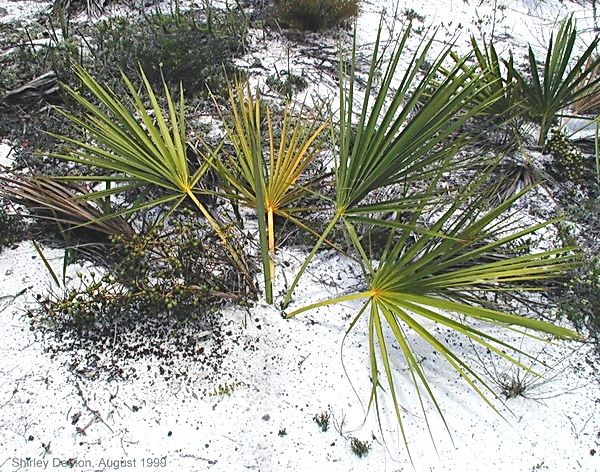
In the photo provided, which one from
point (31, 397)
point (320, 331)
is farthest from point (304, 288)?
point (31, 397)

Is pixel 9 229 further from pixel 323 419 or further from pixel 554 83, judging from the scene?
pixel 554 83

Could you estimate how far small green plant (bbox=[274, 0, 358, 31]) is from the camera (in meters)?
5.00

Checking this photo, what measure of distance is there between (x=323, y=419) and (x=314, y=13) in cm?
386

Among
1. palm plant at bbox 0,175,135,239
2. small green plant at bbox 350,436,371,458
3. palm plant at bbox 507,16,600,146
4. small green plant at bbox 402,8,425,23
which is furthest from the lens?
small green plant at bbox 402,8,425,23

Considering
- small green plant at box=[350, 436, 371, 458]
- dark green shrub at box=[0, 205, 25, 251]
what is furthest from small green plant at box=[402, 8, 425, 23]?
small green plant at box=[350, 436, 371, 458]

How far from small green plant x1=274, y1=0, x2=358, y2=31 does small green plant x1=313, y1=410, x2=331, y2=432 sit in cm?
380

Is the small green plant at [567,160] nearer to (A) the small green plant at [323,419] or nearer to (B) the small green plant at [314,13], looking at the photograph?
(B) the small green plant at [314,13]

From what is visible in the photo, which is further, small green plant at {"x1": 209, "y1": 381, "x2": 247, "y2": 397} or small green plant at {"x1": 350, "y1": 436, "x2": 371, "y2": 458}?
small green plant at {"x1": 209, "y1": 381, "x2": 247, "y2": 397}

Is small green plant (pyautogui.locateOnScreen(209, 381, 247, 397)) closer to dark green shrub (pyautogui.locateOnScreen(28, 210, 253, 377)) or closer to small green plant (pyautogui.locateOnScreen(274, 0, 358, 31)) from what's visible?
dark green shrub (pyautogui.locateOnScreen(28, 210, 253, 377))

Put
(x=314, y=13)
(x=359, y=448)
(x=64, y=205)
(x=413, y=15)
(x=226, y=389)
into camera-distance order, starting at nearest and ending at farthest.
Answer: (x=359, y=448), (x=226, y=389), (x=64, y=205), (x=314, y=13), (x=413, y=15)

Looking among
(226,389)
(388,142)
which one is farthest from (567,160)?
(226,389)

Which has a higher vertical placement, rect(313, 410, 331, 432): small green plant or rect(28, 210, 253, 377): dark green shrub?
rect(28, 210, 253, 377): dark green shrub

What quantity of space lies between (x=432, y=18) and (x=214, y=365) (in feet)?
15.6

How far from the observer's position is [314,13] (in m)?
5.03
